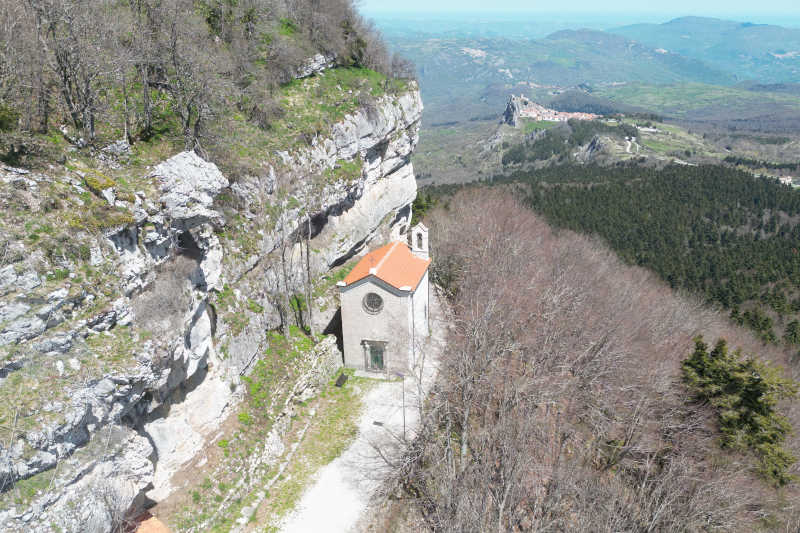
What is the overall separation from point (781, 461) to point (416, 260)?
20.2m

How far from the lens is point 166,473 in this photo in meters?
17.2

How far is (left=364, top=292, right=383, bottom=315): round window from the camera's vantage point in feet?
86.3

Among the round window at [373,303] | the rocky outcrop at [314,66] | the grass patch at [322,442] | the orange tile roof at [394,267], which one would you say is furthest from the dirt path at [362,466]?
the rocky outcrop at [314,66]

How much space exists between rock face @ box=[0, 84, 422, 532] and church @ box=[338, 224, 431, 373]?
2030mm

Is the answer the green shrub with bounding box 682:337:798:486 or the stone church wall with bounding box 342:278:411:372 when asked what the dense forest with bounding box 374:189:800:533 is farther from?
the stone church wall with bounding box 342:278:411:372

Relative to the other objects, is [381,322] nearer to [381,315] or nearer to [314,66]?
[381,315]

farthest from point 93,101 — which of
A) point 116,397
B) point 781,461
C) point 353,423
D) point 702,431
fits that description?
point 781,461

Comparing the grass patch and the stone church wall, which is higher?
the stone church wall

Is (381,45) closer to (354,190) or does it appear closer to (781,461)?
(354,190)

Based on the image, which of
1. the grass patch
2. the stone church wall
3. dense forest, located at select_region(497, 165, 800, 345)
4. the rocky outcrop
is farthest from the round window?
dense forest, located at select_region(497, 165, 800, 345)

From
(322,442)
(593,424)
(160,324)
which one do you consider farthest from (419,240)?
(160,324)

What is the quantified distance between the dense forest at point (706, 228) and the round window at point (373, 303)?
101ft

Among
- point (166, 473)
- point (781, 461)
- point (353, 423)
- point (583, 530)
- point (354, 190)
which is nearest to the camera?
point (583, 530)

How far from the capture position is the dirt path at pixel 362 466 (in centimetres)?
1839
